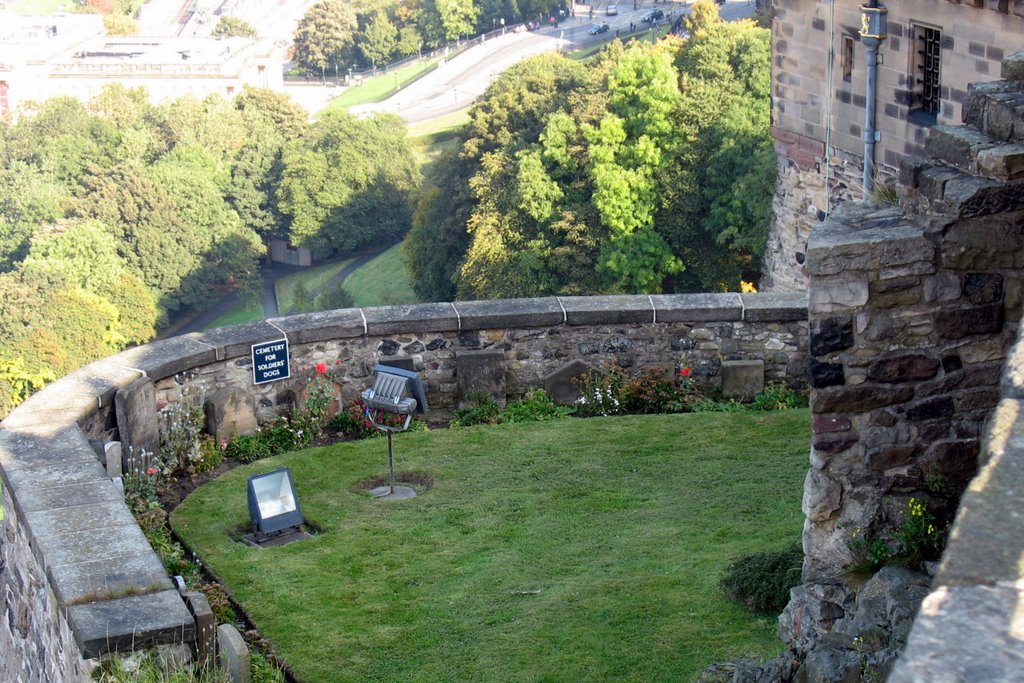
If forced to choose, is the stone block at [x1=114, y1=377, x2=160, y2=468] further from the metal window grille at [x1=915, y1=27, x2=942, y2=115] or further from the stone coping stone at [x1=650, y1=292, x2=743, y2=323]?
the metal window grille at [x1=915, y1=27, x2=942, y2=115]

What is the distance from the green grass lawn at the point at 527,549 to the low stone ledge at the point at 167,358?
78 cm

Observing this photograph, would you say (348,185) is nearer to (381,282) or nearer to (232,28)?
(381,282)

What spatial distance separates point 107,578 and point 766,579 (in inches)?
120

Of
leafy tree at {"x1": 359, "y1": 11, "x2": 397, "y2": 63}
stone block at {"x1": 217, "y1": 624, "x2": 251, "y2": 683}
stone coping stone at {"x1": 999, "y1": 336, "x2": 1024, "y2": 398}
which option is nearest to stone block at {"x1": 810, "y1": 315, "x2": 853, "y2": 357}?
stone coping stone at {"x1": 999, "y1": 336, "x2": 1024, "y2": 398}

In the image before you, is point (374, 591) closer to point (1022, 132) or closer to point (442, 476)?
point (442, 476)

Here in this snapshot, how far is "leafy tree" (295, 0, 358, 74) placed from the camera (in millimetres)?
143000

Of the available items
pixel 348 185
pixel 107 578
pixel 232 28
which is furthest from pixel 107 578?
pixel 232 28

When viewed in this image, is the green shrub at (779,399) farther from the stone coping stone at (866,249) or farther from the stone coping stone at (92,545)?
the stone coping stone at (92,545)

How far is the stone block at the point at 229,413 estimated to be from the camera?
9.82 meters

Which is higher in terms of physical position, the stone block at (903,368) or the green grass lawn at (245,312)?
the stone block at (903,368)

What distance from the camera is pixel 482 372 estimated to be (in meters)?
10.4

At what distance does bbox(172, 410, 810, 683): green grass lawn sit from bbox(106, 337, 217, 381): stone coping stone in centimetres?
78

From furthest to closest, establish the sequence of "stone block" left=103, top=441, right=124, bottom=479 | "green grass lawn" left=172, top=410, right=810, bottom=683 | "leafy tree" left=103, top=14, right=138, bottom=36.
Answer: "leafy tree" left=103, top=14, right=138, bottom=36
"stone block" left=103, top=441, right=124, bottom=479
"green grass lawn" left=172, top=410, right=810, bottom=683

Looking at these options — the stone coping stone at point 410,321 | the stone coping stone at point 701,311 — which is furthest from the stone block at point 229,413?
the stone coping stone at point 701,311
